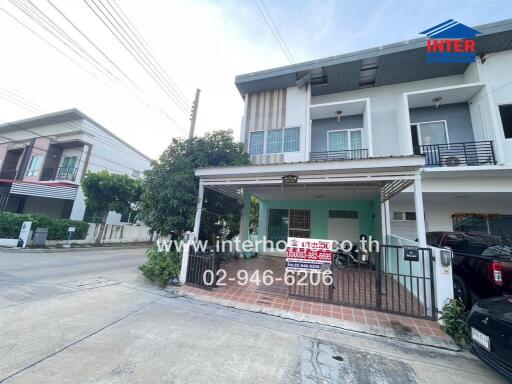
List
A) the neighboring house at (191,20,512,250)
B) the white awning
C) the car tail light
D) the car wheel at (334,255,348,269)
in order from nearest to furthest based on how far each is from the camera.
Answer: the car tail light, the neighboring house at (191,20,512,250), the car wheel at (334,255,348,269), the white awning

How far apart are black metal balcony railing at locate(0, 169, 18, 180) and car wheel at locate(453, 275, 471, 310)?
1100 inches

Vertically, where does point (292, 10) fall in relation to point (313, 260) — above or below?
above

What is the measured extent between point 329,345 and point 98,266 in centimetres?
817

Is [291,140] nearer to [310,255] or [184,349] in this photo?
[310,255]

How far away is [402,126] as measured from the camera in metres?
8.20

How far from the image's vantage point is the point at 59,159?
1648 cm

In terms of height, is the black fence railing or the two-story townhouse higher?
the two-story townhouse

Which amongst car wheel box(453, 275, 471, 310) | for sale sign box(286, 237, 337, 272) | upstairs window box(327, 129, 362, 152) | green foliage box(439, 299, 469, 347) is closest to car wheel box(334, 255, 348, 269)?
car wheel box(453, 275, 471, 310)

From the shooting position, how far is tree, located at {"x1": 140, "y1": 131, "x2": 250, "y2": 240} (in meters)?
6.40

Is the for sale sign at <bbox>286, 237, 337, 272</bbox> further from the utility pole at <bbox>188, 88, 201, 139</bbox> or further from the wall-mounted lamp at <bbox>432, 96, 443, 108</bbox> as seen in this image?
the wall-mounted lamp at <bbox>432, 96, 443, 108</bbox>

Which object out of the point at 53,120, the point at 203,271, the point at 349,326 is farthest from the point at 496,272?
the point at 53,120

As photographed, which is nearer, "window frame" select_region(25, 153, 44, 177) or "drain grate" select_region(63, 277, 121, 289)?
"drain grate" select_region(63, 277, 121, 289)

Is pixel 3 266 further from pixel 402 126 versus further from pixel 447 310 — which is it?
pixel 402 126

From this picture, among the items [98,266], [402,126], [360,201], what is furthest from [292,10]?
[98,266]
